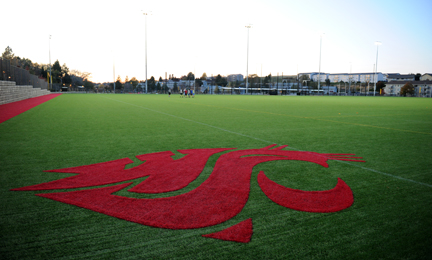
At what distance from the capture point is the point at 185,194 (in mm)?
3605

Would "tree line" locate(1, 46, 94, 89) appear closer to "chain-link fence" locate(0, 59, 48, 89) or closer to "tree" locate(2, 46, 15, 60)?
"tree" locate(2, 46, 15, 60)

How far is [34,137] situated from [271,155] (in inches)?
242

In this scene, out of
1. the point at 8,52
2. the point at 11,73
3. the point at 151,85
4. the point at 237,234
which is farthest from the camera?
the point at 151,85

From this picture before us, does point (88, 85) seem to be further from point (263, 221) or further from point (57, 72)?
point (263, 221)

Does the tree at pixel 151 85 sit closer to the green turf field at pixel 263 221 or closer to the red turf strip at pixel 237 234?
the green turf field at pixel 263 221

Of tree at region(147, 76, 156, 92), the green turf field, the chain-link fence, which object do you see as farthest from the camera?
tree at region(147, 76, 156, 92)

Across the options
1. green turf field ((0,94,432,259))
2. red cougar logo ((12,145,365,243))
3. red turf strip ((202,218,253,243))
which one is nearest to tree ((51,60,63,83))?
green turf field ((0,94,432,259))

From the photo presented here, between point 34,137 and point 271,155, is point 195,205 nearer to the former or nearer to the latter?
point 271,155

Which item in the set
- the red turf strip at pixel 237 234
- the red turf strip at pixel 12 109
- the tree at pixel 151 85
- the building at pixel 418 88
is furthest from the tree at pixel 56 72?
the building at pixel 418 88

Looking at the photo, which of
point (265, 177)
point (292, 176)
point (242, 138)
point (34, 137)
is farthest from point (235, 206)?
point (34, 137)

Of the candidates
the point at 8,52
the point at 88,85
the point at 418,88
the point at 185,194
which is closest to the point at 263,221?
the point at 185,194

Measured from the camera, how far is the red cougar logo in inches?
116

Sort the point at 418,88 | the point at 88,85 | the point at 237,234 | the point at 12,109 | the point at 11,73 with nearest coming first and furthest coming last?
the point at 237,234 < the point at 12,109 < the point at 11,73 < the point at 418,88 < the point at 88,85

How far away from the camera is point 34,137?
7.50 m
